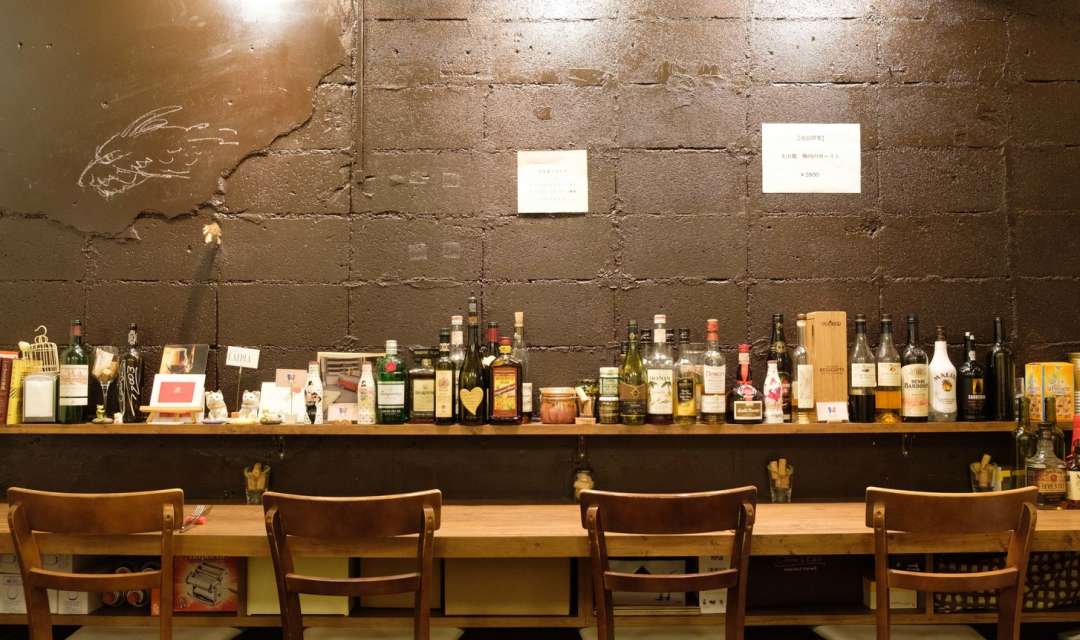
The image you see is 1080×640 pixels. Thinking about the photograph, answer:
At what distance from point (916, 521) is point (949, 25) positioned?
6.74ft

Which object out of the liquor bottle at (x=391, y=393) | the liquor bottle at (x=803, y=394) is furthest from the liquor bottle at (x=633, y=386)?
the liquor bottle at (x=391, y=393)

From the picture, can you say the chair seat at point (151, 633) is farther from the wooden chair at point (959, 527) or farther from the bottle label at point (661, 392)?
the wooden chair at point (959, 527)

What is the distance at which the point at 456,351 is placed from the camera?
2744 millimetres

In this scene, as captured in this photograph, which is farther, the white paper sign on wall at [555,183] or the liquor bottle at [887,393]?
the white paper sign on wall at [555,183]

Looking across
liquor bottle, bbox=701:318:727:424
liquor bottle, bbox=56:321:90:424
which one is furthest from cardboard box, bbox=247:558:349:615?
liquor bottle, bbox=701:318:727:424

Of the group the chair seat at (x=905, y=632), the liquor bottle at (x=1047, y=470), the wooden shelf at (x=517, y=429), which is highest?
the wooden shelf at (x=517, y=429)

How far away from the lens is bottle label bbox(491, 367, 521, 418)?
2621 mm

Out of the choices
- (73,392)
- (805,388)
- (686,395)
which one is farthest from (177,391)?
(805,388)

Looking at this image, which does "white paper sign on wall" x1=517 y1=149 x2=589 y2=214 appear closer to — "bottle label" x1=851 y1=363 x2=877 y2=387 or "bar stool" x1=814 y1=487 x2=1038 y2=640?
"bottle label" x1=851 y1=363 x2=877 y2=387

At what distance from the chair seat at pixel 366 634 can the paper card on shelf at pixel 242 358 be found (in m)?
1.08

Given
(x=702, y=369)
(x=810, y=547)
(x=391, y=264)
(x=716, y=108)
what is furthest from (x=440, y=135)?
(x=810, y=547)

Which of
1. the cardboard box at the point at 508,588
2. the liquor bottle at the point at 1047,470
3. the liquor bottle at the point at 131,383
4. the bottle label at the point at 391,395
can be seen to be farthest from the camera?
the liquor bottle at the point at 131,383

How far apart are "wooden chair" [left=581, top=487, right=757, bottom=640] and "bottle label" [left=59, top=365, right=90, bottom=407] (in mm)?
1924

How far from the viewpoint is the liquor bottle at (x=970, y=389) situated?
2.72 m
